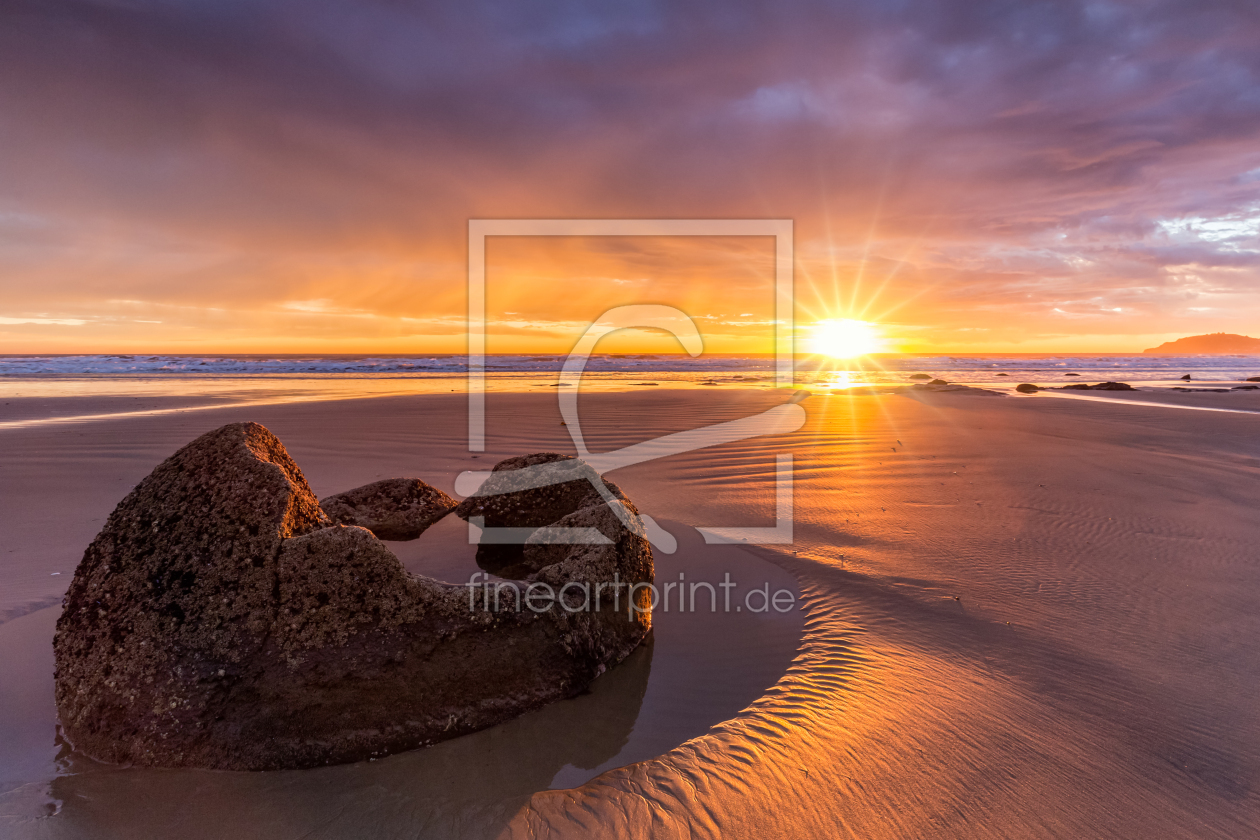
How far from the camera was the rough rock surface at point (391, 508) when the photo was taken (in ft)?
16.1

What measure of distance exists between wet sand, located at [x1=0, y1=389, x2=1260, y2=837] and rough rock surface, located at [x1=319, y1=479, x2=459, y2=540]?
66 centimetres

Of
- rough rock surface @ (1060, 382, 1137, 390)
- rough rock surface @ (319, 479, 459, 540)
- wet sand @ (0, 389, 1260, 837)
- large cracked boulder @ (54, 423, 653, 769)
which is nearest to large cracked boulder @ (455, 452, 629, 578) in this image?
rough rock surface @ (319, 479, 459, 540)

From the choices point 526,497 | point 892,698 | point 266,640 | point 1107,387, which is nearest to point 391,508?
point 526,497

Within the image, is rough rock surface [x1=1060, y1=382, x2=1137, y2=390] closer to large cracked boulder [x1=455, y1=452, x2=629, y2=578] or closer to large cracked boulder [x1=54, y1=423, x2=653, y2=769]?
large cracked boulder [x1=455, y1=452, x2=629, y2=578]

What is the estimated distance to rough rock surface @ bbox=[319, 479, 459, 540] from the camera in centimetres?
491

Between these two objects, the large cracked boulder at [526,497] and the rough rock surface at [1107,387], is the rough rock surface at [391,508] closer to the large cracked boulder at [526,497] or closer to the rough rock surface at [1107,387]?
the large cracked boulder at [526,497]

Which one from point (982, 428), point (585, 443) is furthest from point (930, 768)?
point (982, 428)

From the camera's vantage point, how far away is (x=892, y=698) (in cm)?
319

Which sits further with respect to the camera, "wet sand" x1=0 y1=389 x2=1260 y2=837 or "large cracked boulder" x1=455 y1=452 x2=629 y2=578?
"large cracked boulder" x1=455 y1=452 x2=629 y2=578

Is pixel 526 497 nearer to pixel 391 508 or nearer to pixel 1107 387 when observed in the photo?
pixel 391 508

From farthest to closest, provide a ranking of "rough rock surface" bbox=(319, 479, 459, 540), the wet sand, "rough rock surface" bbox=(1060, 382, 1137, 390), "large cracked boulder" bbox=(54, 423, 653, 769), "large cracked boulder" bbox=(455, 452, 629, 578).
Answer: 1. "rough rock surface" bbox=(1060, 382, 1137, 390)
2. "rough rock surface" bbox=(319, 479, 459, 540)
3. "large cracked boulder" bbox=(455, 452, 629, 578)
4. "large cracked boulder" bbox=(54, 423, 653, 769)
5. the wet sand

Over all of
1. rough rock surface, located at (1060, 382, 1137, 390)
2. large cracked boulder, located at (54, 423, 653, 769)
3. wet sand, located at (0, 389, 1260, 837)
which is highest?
rough rock surface, located at (1060, 382, 1137, 390)

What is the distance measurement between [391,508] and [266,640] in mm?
2435

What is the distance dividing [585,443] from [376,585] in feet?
27.9
